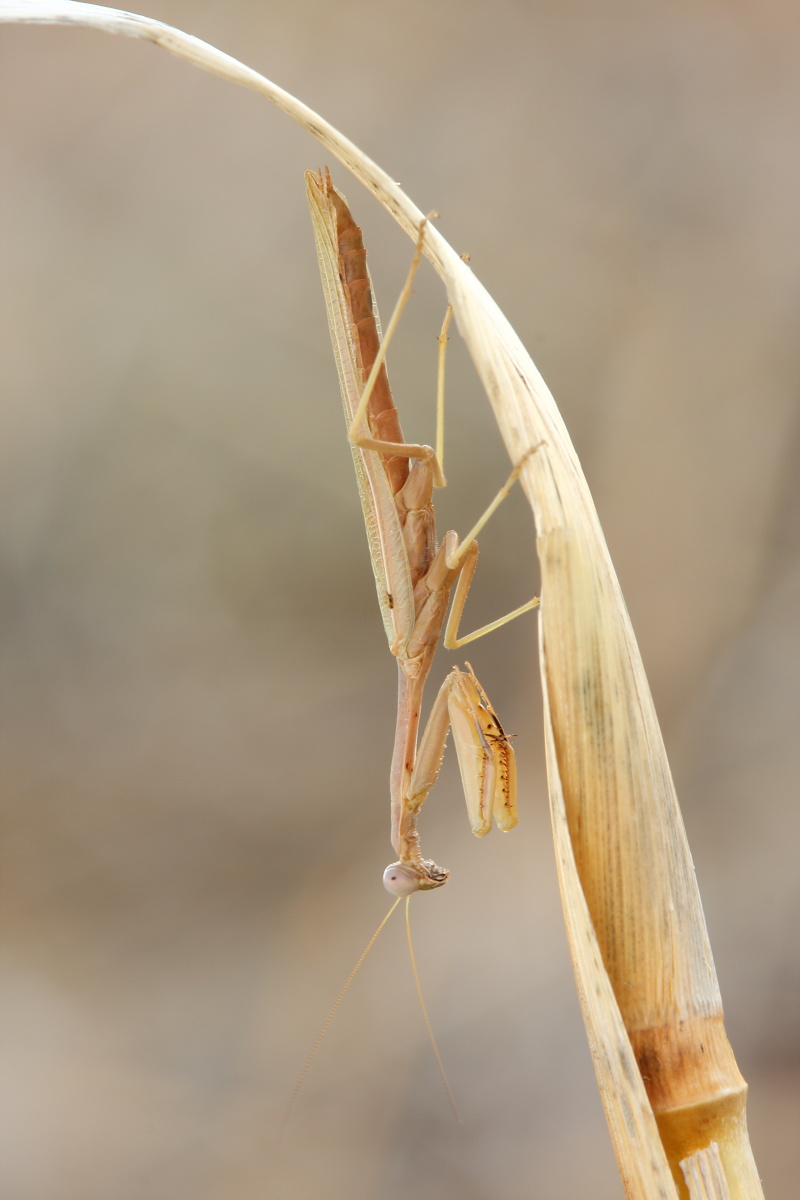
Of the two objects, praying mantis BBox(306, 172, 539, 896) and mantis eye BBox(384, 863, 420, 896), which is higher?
praying mantis BBox(306, 172, 539, 896)

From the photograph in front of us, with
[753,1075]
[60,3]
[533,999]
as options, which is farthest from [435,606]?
[753,1075]

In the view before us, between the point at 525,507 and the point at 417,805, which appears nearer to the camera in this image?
the point at 417,805

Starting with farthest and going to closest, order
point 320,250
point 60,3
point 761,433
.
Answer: point 761,433, point 320,250, point 60,3

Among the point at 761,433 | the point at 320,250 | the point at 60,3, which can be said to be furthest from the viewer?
the point at 761,433

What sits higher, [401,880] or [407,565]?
[407,565]

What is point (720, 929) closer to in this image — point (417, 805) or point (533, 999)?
point (533, 999)

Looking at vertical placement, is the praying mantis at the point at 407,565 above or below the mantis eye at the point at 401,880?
above
